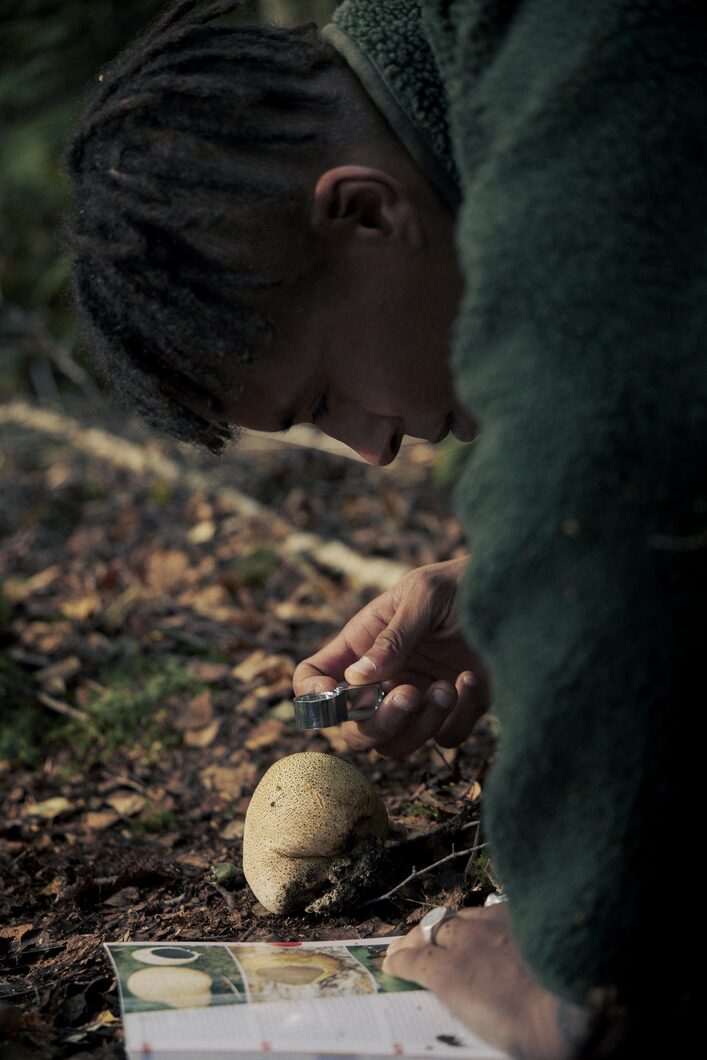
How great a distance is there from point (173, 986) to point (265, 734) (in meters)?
1.67

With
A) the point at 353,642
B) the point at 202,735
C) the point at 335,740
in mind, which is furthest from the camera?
the point at 202,735

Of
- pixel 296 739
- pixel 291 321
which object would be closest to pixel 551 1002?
pixel 291 321

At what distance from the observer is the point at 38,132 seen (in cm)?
935

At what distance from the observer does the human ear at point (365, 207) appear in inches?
76.6

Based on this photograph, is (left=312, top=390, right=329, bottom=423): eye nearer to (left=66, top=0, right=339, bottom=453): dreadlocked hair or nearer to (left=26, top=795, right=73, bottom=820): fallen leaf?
(left=66, top=0, right=339, bottom=453): dreadlocked hair

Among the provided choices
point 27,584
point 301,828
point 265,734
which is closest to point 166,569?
point 27,584

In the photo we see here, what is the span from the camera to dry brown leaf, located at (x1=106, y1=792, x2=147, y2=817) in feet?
11.2

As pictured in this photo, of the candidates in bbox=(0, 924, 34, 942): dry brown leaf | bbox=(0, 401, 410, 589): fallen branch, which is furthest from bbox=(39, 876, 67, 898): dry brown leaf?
bbox=(0, 401, 410, 589): fallen branch

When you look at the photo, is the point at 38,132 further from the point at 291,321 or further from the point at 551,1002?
the point at 551,1002

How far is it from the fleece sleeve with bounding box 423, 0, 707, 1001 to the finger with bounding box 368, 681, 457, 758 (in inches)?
32.6

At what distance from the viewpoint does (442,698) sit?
2.43m

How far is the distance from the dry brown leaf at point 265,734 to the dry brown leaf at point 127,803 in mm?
409

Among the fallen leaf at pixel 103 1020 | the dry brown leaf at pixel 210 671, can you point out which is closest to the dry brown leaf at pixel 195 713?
the dry brown leaf at pixel 210 671

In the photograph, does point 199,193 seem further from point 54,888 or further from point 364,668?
point 54,888
